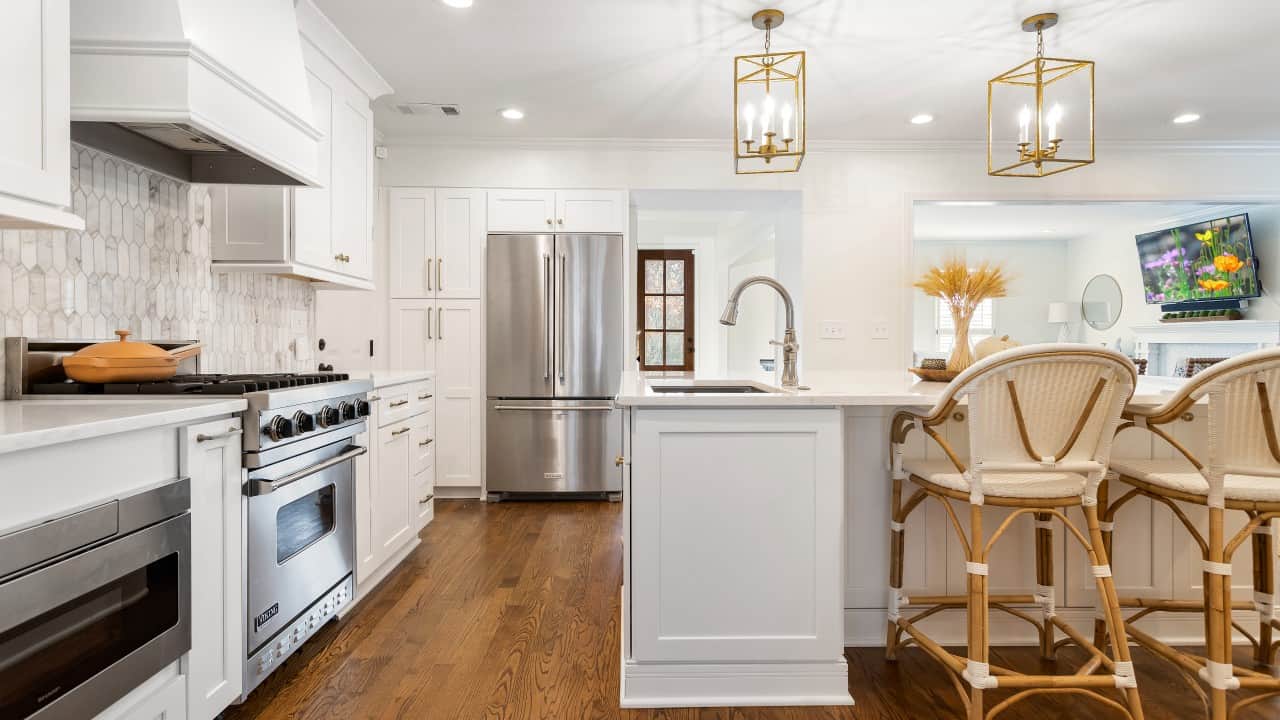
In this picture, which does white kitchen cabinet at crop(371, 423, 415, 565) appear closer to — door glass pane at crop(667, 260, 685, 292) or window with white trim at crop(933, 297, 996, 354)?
door glass pane at crop(667, 260, 685, 292)

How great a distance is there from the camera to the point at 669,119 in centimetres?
409

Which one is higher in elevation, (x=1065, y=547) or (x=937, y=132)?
(x=937, y=132)

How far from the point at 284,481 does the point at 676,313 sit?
20.6ft

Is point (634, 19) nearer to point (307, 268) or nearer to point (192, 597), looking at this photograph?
point (307, 268)

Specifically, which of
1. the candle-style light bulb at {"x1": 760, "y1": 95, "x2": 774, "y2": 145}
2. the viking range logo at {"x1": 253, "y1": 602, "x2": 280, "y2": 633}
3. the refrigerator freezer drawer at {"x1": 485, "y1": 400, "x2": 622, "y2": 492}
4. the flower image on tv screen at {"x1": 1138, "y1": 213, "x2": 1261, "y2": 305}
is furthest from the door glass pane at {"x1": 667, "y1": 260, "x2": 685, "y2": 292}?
the viking range logo at {"x1": 253, "y1": 602, "x2": 280, "y2": 633}

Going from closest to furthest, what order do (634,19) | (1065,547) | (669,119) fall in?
(1065,547) < (634,19) < (669,119)

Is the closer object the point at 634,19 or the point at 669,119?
the point at 634,19

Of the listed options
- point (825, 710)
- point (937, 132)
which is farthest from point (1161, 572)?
point (937, 132)

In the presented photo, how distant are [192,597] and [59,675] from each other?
1.09 ft

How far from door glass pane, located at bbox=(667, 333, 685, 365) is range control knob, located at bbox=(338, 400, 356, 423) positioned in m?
5.67

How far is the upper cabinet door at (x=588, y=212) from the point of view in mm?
4375

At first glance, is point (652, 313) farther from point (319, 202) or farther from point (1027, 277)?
point (1027, 277)

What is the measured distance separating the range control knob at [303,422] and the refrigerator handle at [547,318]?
7.42ft

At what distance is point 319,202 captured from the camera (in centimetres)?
274
